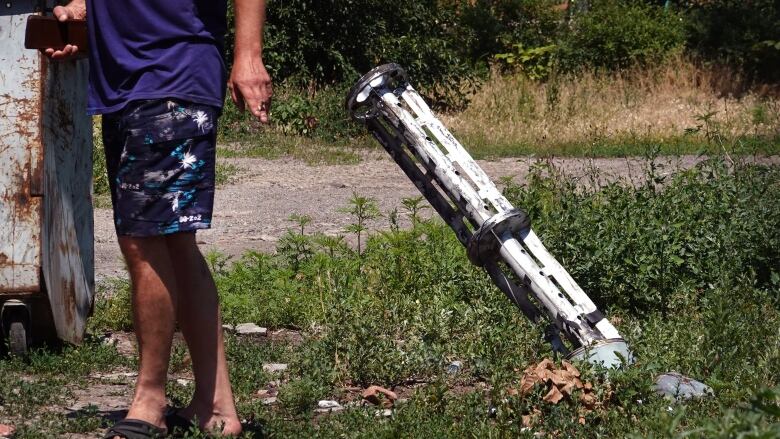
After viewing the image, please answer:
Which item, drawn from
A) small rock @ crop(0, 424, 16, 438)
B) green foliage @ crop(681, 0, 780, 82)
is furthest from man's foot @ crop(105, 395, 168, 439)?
green foliage @ crop(681, 0, 780, 82)

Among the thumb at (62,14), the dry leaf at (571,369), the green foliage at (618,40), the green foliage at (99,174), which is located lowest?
the green foliage at (618,40)

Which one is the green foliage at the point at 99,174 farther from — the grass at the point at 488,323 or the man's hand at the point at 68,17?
the man's hand at the point at 68,17

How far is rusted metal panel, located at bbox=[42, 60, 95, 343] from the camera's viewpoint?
4.97 metres

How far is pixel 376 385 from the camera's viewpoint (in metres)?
4.80

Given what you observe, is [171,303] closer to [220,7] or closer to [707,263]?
[220,7]

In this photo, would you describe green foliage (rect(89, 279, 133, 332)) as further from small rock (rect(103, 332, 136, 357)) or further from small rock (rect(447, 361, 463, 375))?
small rock (rect(447, 361, 463, 375))

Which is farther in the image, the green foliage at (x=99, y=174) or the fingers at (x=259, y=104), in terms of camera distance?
the green foliage at (x=99, y=174)

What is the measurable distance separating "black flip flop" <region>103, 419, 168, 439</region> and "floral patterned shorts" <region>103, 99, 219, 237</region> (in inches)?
22.4

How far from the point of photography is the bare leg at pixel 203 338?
3.88m

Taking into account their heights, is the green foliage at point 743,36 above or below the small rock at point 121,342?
below

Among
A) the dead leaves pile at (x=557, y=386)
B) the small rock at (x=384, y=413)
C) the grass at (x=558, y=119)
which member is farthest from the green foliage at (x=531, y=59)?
the dead leaves pile at (x=557, y=386)

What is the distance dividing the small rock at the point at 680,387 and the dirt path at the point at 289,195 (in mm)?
2938

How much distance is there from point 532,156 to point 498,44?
829cm

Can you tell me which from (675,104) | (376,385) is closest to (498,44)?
(675,104)
